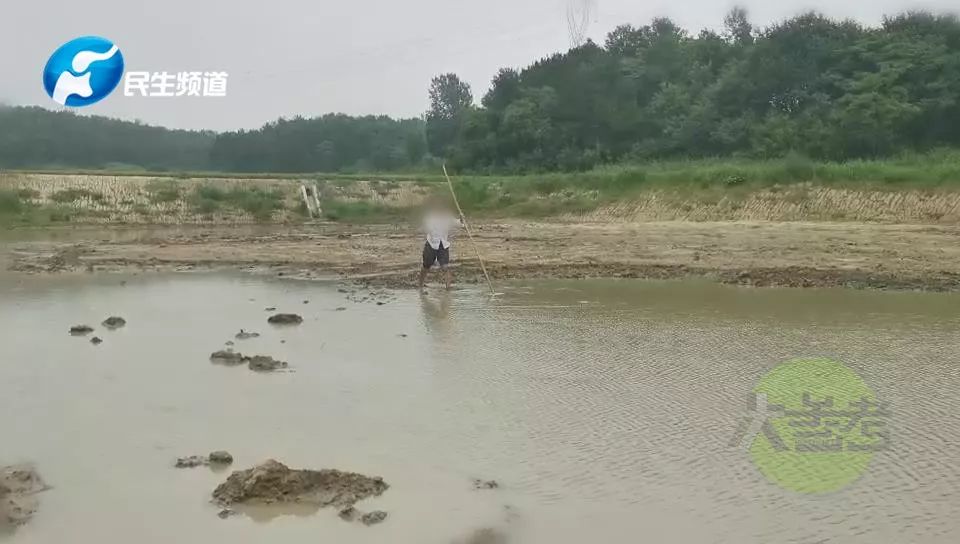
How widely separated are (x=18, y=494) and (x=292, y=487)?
158cm

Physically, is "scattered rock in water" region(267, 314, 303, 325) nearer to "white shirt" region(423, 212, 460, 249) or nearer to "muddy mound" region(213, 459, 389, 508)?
"white shirt" region(423, 212, 460, 249)

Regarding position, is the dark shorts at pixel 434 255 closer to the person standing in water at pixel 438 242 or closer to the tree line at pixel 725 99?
the person standing in water at pixel 438 242

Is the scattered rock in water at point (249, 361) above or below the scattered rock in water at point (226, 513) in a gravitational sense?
above

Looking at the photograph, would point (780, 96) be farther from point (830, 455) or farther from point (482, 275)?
point (830, 455)

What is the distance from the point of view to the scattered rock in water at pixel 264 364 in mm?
8680

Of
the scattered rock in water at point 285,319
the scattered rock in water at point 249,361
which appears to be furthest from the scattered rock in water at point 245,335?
the scattered rock in water at point 249,361

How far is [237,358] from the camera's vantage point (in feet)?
29.6

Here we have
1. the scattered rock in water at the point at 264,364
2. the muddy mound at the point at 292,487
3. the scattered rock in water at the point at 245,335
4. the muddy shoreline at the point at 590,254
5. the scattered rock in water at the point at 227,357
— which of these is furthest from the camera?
the muddy shoreline at the point at 590,254

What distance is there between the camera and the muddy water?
16.2ft

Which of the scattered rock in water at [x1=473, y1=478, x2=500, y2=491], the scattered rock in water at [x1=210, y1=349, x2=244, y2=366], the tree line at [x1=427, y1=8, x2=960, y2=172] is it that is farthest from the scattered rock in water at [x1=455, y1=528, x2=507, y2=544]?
the tree line at [x1=427, y1=8, x2=960, y2=172]

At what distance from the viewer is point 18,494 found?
5.31m

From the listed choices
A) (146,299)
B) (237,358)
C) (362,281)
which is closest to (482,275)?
(362,281)

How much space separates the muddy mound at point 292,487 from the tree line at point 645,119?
100 ft

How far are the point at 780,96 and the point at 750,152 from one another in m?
3.47
